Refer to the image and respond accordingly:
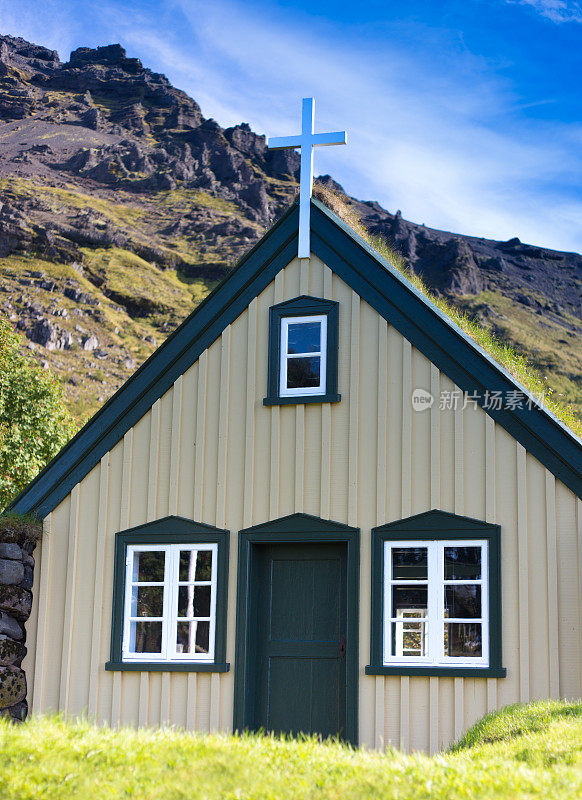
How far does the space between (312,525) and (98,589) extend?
2546 mm

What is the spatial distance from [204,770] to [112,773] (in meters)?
0.62

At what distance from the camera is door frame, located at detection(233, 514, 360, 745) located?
940 cm

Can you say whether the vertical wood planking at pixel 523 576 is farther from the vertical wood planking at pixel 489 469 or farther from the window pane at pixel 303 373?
the window pane at pixel 303 373

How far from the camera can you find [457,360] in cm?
966

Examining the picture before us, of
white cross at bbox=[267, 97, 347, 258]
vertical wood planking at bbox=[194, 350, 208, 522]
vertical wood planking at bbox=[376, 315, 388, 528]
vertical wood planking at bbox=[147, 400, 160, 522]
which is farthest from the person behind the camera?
white cross at bbox=[267, 97, 347, 258]

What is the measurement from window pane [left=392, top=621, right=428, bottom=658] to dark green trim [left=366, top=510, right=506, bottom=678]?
16 cm

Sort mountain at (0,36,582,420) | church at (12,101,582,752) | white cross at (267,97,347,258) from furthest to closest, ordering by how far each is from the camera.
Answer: mountain at (0,36,582,420), white cross at (267,97,347,258), church at (12,101,582,752)

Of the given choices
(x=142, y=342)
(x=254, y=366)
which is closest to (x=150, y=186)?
(x=142, y=342)

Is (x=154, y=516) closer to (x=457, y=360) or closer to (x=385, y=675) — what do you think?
(x=385, y=675)

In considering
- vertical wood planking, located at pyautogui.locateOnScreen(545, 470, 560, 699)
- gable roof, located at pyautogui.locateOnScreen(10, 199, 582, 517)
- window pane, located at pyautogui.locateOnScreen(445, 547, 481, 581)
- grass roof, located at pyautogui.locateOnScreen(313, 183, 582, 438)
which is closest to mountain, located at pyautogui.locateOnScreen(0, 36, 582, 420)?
grass roof, located at pyautogui.locateOnScreen(313, 183, 582, 438)

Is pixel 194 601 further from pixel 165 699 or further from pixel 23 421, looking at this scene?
pixel 23 421

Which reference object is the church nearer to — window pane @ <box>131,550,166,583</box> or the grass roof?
window pane @ <box>131,550,166,583</box>

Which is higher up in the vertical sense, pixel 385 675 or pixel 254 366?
pixel 254 366

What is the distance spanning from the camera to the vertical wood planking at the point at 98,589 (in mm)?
10125
